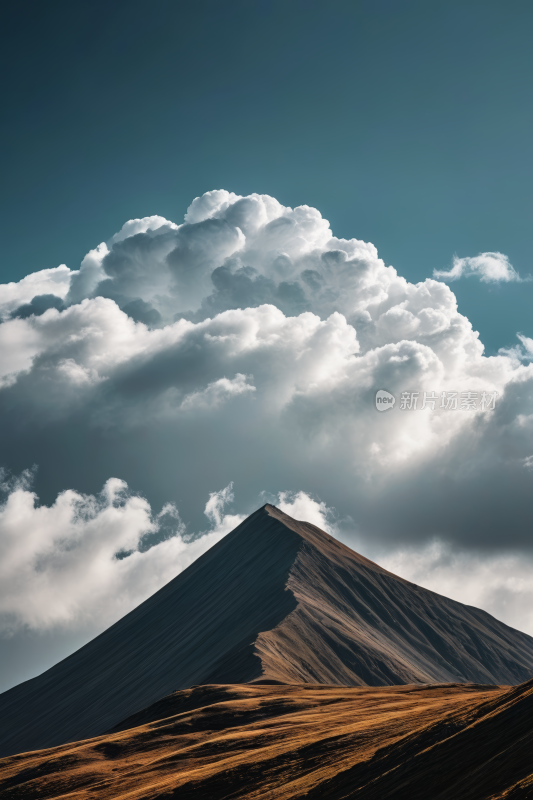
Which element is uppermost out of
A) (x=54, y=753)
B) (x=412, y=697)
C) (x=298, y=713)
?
(x=54, y=753)

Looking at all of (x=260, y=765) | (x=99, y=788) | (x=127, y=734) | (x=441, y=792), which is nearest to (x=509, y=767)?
(x=441, y=792)

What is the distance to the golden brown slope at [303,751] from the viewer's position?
5775 cm

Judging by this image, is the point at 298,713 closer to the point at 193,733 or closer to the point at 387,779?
the point at 193,733

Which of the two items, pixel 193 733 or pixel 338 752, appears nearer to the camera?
pixel 338 752

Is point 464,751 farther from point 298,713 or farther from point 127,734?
point 127,734

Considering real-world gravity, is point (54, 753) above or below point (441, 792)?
above

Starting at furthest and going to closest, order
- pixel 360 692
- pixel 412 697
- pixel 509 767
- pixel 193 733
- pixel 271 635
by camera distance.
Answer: pixel 271 635, pixel 360 692, pixel 412 697, pixel 193 733, pixel 509 767

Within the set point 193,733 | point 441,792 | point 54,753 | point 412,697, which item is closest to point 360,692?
point 412,697

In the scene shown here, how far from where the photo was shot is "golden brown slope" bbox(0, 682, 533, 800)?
57.8m

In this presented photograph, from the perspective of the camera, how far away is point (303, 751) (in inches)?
3319

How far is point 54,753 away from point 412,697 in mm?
61042

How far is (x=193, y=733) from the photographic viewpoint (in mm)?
113812

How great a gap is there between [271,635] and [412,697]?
75.7m

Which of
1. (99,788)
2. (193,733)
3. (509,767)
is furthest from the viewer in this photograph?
(193,733)
